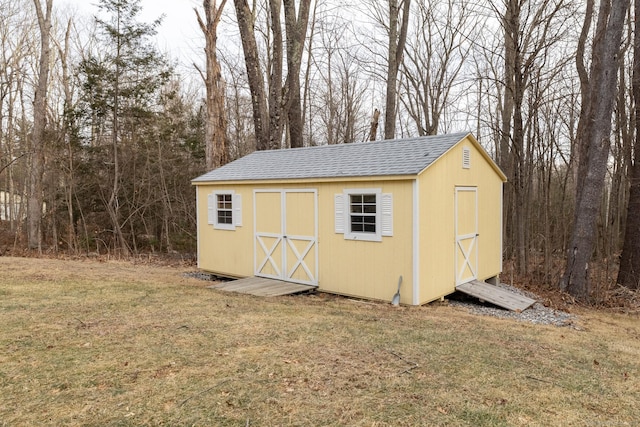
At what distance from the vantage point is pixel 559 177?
14906 millimetres

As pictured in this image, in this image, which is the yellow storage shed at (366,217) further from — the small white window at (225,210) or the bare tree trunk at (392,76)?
the bare tree trunk at (392,76)

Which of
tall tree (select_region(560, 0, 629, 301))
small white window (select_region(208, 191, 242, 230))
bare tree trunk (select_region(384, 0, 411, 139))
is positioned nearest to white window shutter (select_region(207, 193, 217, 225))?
→ small white window (select_region(208, 191, 242, 230))

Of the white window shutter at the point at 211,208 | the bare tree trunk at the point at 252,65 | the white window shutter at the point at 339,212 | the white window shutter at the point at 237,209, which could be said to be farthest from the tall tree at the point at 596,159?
the bare tree trunk at the point at 252,65

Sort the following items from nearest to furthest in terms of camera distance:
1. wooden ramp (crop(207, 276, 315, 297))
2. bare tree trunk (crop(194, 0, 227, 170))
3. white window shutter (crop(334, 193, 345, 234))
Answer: white window shutter (crop(334, 193, 345, 234))
wooden ramp (crop(207, 276, 315, 297))
bare tree trunk (crop(194, 0, 227, 170))

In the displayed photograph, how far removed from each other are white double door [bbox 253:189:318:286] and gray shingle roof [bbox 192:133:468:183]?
1.53ft

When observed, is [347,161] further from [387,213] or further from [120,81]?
[120,81]

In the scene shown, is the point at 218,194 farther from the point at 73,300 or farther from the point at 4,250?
the point at 4,250

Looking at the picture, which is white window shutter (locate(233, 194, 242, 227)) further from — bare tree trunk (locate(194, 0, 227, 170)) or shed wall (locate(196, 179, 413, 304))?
bare tree trunk (locate(194, 0, 227, 170))

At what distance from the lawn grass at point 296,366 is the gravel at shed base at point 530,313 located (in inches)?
18.0

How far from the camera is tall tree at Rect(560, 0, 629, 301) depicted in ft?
30.1

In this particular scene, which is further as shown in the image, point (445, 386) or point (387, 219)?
point (387, 219)

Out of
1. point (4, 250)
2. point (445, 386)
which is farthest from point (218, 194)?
point (4, 250)

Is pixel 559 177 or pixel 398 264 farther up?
pixel 559 177

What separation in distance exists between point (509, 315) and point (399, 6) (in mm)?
12631
